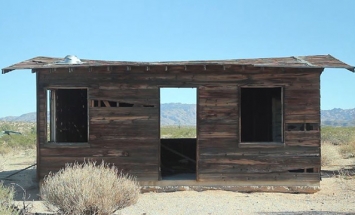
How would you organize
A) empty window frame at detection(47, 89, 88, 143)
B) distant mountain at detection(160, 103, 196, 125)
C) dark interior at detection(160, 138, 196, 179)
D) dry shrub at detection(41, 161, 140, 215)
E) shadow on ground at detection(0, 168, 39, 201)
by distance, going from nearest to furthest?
dry shrub at detection(41, 161, 140, 215)
shadow on ground at detection(0, 168, 39, 201)
empty window frame at detection(47, 89, 88, 143)
dark interior at detection(160, 138, 196, 179)
distant mountain at detection(160, 103, 196, 125)

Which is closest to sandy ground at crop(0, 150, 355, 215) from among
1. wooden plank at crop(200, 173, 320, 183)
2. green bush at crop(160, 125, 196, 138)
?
wooden plank at crop(200, 173, 320, 183)

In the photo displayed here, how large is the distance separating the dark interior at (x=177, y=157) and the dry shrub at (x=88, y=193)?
523 cm

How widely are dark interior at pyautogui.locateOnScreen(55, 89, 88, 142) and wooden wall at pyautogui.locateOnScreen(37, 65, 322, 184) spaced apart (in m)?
2.27

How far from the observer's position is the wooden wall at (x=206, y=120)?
11672 mm

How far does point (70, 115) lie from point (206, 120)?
200 inches

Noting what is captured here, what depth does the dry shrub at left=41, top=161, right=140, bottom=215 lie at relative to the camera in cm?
788

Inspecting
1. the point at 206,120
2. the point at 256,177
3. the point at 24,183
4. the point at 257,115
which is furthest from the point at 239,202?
the point at 24,183

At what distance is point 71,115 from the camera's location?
1488cm

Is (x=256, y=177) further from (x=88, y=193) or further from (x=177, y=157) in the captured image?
(x=88, y=193)

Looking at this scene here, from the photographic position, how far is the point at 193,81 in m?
11.7

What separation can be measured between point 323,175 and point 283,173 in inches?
151

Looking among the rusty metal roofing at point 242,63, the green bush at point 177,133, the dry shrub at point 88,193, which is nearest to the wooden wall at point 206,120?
the rusty metal roofing at point 242,63

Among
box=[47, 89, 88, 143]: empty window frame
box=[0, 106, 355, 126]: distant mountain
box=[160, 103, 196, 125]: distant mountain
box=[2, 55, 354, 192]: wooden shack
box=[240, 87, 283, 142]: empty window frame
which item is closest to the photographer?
box=[2, 55, 354, 192]: wooden shack

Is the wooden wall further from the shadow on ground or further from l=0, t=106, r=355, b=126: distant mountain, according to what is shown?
l=0, t=106, r=355, b=126: distant mountain
